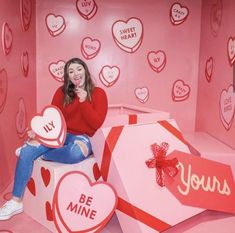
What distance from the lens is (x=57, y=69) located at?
8.72 ft

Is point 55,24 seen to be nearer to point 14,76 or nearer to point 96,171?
point 14,76

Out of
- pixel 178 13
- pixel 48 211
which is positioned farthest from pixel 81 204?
pixel 178 13

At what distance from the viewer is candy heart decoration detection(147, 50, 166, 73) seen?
270 centimetres

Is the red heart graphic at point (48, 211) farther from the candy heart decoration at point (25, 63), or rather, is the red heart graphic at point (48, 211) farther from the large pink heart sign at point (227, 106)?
the large pink heart sign at point (227, 106)

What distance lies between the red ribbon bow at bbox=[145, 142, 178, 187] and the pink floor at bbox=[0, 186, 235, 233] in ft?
0.88

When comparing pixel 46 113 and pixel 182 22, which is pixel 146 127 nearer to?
pixel 46 113

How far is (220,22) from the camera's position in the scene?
7.72 ft

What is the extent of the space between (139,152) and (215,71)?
1.15 metres

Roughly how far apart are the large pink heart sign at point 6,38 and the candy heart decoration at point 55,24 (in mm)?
583

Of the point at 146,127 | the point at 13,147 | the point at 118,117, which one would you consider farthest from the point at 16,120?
the point at 146,127

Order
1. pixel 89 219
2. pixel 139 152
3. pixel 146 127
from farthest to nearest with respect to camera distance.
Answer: pixel 146 127
pixel 139 152
pixel 89 219

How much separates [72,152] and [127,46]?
4.16ft

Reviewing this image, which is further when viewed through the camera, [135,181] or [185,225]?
[185,225]

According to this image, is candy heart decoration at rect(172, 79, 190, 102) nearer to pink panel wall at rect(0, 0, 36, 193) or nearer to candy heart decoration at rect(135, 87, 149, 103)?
candy heart decoration at rect(135, 87, 149, 103)
